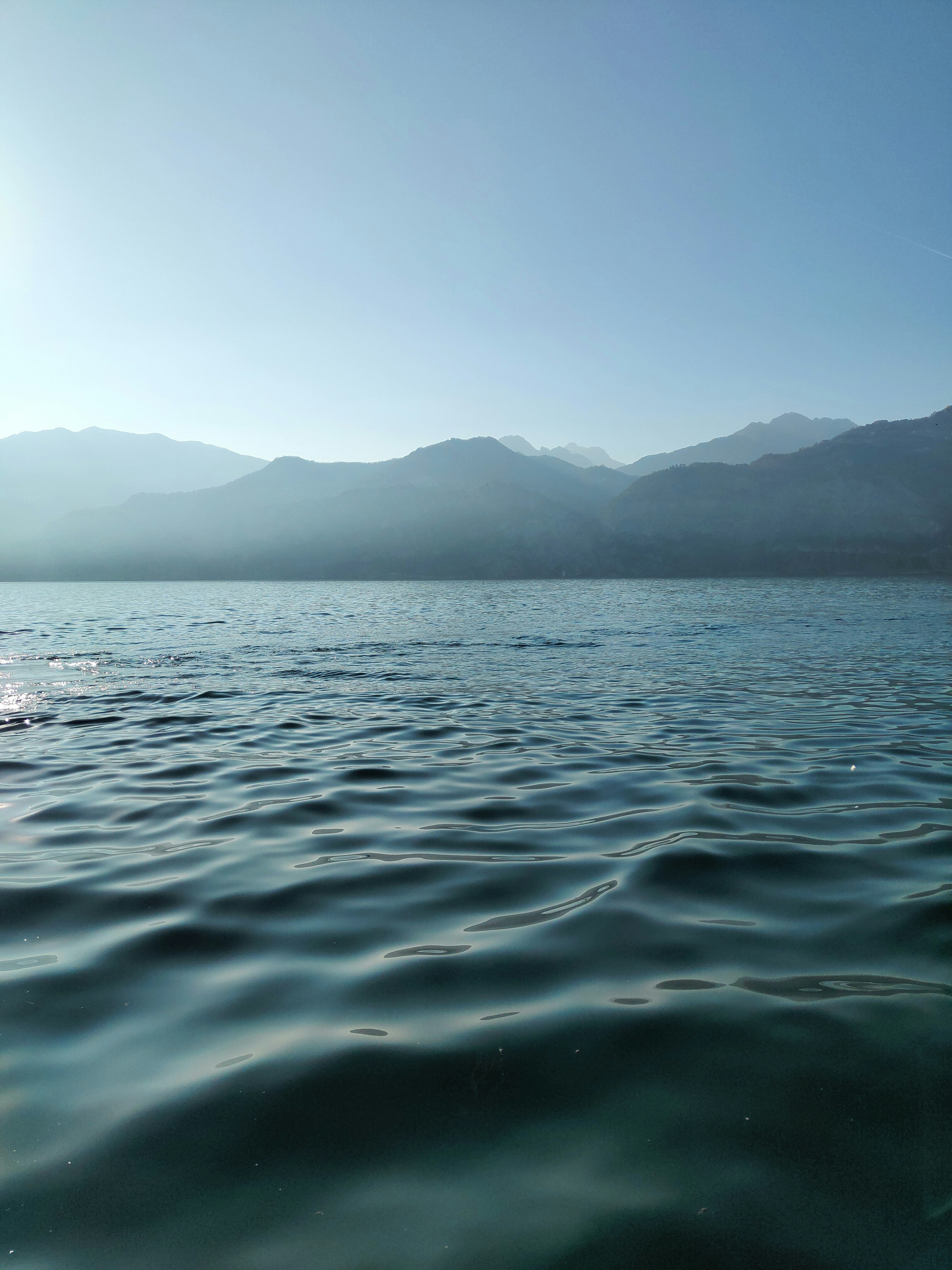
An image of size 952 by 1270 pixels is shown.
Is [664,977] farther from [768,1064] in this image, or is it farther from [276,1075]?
[276,1075]

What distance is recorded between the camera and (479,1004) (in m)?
3.63

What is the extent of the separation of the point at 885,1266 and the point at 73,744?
36.8ft

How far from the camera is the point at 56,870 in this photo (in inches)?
222

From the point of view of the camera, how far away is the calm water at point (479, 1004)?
2.34m

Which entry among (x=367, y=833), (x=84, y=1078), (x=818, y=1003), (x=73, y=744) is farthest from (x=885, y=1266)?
(x=73, y=744)

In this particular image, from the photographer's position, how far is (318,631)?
31.7 meters

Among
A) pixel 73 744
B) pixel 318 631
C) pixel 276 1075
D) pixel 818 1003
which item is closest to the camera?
pixel 276 1075

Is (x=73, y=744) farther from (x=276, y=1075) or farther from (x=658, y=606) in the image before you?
(x=658, y=606)

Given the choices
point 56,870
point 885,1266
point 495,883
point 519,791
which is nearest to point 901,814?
point 519,791

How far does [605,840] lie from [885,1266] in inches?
158

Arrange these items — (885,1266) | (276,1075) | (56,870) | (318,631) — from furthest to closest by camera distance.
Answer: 1. (318,631)
2. (56,870)
3. (276,1075)
4. (885,1266)

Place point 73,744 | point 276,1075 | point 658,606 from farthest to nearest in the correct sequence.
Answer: point 658,606, point 73,744, point 276,1075

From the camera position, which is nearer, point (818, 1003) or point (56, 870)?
point (818, 1003)

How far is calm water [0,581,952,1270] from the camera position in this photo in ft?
7.69
